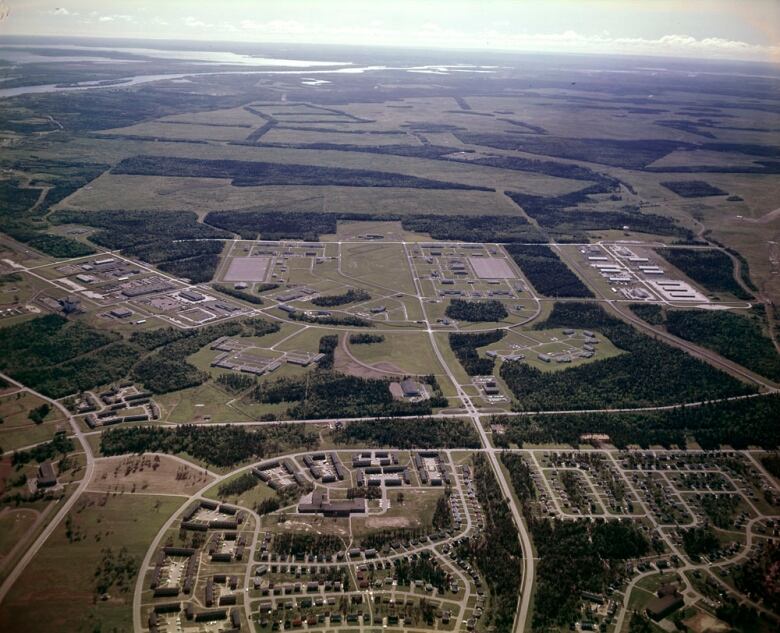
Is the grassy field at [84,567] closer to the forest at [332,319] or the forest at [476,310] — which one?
the forest at [332,319]

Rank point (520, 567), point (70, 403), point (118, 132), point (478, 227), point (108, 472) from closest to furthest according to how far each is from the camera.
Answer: point (520, 567)
point (108, 472)
point (70, 403)
point (478, 227)
point (118, 132)

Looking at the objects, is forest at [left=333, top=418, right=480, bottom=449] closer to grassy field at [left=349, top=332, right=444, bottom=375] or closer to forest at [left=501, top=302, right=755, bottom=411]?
forest at [left=501, top=302, right=755, bottom=411]

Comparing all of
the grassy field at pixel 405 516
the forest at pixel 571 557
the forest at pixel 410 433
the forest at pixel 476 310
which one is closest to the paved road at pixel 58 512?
the forest at pixel 410 433

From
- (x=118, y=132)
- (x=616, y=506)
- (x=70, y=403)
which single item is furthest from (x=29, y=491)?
(x=118, y=132)

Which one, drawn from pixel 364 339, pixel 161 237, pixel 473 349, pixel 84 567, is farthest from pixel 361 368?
pixel 161 237

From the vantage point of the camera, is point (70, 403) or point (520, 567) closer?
point (520, 567)

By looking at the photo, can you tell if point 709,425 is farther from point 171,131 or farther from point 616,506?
point 171,131
